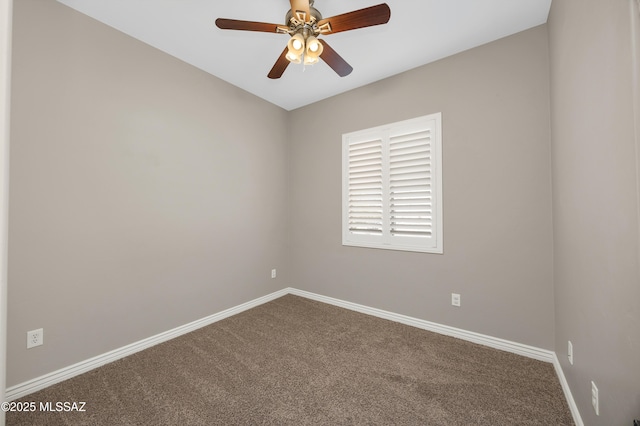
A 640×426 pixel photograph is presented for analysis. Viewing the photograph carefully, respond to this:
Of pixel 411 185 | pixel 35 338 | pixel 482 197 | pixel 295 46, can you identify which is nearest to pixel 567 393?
pixel 482 197

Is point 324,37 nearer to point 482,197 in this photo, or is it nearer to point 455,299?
point 482,197

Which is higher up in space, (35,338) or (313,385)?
(35,338)

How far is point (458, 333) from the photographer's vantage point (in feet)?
8.13

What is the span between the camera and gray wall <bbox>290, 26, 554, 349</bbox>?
2.12 m

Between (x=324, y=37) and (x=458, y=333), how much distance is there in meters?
3.08

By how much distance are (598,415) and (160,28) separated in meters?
3.78

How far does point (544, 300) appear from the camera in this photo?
6.88ft

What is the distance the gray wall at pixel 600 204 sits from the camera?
36.2 inches

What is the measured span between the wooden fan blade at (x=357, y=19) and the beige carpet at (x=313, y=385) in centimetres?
243

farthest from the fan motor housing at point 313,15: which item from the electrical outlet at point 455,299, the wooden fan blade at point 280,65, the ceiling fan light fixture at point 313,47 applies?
the electrical outlet at point 455,299

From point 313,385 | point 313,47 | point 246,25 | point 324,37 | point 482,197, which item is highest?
point 324,37

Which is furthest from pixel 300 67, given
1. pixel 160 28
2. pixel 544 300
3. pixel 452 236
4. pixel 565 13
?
pixel 544 300

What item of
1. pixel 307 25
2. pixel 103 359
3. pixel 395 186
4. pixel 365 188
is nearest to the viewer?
pixel 307 25

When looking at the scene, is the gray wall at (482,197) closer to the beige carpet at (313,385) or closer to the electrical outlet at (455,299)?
the electrical outlet at (455,299)
